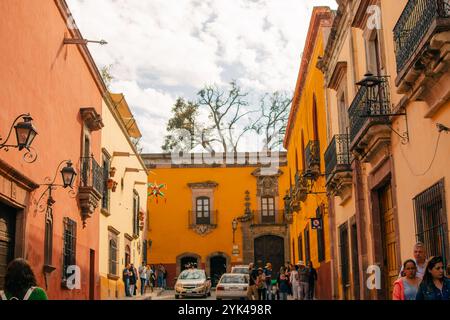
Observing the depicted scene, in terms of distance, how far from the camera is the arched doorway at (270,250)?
120 ft

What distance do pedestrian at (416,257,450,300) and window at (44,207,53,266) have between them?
29.4 feet

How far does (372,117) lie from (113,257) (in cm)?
1347

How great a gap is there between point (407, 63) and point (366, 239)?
575 centimetres

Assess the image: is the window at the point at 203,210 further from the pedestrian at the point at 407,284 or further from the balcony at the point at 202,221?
the pedestrian at the point at 407,284

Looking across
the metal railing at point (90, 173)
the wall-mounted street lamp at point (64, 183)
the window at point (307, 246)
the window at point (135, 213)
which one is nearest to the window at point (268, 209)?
the window at point (135, 213)

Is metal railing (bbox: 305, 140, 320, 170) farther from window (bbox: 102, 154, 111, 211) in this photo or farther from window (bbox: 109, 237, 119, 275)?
window (bbox: 109, 237, 119, 275)

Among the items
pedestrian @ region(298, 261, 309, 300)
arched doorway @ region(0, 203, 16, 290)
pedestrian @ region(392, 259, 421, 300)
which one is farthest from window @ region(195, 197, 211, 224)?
pedestrian @ region(392, 259, 421, 300)

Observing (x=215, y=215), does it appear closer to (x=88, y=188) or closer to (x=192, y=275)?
(x=192, y=275)

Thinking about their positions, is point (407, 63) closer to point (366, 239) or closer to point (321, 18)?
point (366, 239)

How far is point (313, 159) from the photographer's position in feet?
62.8

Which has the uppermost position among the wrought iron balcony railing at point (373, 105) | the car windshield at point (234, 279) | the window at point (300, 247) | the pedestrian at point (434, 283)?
the wrought iron balcony railing at point (373, 105)

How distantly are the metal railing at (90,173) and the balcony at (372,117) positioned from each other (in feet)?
24.5
